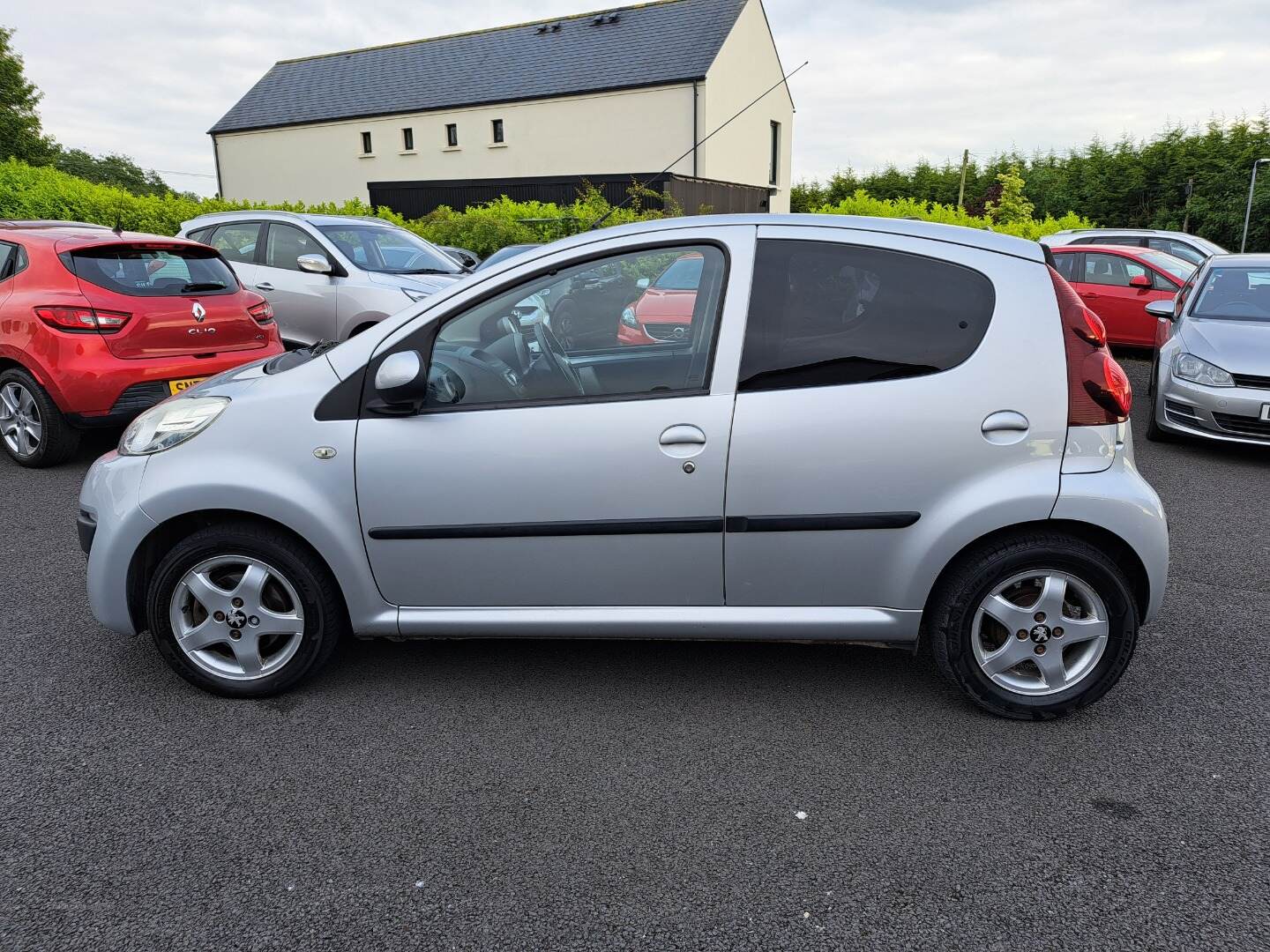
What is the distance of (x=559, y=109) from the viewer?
110ft

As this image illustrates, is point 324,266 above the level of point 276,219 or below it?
below

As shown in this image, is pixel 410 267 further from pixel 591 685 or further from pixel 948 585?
pixel 948 585

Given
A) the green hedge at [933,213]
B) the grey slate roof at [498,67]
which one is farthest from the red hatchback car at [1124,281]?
the grey slate roof at [498,67]

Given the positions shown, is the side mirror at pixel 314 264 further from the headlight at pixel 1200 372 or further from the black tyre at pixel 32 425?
the headlight at pixel 1200 372

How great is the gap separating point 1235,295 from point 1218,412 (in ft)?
5.14

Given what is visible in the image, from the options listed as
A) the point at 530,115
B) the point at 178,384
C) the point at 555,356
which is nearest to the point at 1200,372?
the point at 555,356

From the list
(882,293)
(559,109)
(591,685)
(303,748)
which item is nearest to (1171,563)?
(882,293)

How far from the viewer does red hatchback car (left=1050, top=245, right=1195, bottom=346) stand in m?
11.6

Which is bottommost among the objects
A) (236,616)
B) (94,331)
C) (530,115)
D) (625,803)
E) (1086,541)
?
(625,803)

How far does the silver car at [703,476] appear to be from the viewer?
3049 mm

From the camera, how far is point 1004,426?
3018mm

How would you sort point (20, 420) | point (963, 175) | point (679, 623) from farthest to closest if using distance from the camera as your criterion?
point (963, 175) → point (20, 420) → point (679, 623)

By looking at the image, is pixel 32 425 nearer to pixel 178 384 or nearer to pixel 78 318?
pixel 78 318

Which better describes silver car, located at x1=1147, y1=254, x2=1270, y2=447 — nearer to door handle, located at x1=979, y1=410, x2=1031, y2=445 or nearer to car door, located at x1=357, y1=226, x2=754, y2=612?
door handle, located at x1=979, y1=410, x2=1031, y2=445
